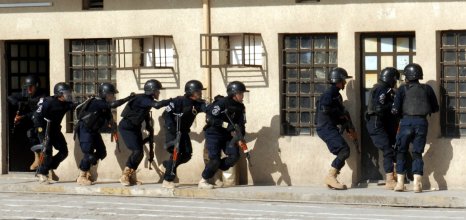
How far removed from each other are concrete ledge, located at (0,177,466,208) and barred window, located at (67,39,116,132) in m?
1.81

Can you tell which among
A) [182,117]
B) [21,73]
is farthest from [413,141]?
[21,73]

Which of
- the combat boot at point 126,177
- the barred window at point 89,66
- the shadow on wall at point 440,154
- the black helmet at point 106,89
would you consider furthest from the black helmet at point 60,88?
the shadow on wall at point 440,154

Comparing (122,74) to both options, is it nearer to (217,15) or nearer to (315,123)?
(217,15)

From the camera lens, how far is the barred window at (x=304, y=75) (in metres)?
23.6

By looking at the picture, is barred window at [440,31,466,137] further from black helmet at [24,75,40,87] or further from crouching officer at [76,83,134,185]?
black helmet at [24,75,40,87]

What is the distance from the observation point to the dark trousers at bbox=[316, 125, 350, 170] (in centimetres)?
2261

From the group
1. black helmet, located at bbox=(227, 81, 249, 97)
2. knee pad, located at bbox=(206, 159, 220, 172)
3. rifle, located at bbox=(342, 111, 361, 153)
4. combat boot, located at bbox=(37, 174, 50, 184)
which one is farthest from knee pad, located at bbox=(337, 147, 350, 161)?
combat boot, located at bbox=(37, 174, 50, 184)

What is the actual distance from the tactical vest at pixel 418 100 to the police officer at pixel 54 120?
19.5ft

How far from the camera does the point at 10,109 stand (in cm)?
2644

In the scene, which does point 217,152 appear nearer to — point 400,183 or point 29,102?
point 400,183

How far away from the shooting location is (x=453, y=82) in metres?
22.7

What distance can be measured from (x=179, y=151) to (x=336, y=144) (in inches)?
103

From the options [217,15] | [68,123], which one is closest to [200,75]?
[217,15]

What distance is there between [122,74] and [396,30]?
5018mm
